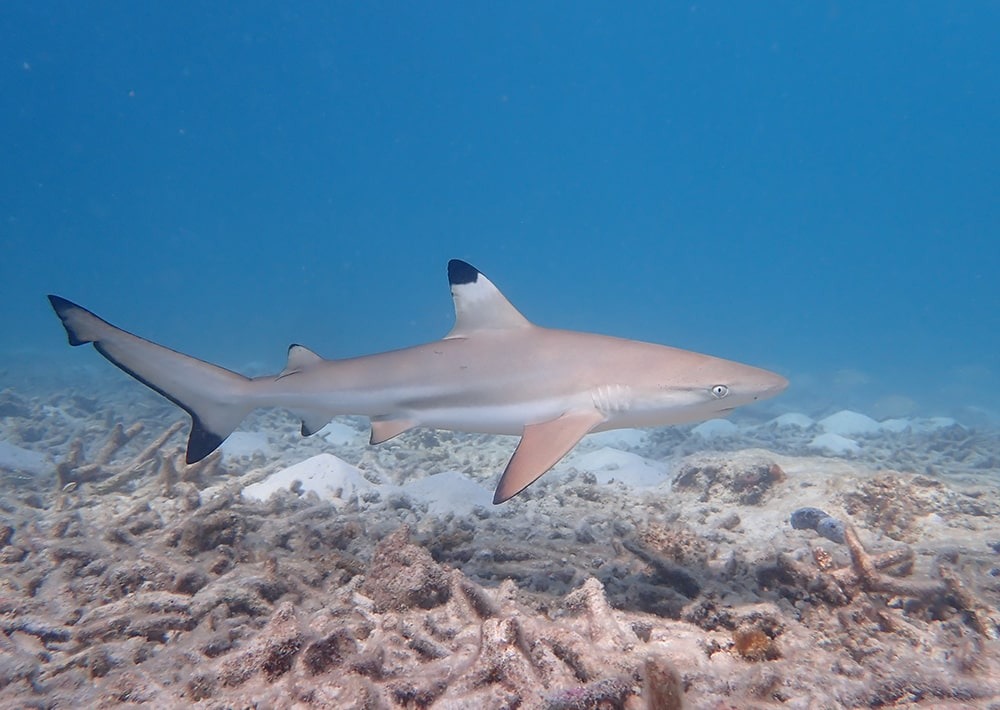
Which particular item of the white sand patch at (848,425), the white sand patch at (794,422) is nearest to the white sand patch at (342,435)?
the white sand patch at (794,422)

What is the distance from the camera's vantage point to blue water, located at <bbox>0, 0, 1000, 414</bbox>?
122 m

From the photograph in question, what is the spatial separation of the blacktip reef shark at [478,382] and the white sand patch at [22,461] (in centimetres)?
533

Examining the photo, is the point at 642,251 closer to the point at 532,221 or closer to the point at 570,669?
the point at 532,221

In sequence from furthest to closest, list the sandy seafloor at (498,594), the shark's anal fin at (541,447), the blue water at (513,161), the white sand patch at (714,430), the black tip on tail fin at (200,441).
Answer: the blue water at (513,161) < the white sand patch at (714,430) < the black tip on tail fin at (200,441) < the shark's anal fin at (541,447) < the sandy seafloor at (498,594)

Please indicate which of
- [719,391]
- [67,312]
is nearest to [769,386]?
[719,391]

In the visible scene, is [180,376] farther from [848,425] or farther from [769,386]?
[848,425]

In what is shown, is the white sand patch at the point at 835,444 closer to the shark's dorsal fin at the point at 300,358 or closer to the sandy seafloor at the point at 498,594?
the sandy seafloor at the point at 498,594

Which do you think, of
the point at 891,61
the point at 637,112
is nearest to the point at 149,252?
the point at 637,112

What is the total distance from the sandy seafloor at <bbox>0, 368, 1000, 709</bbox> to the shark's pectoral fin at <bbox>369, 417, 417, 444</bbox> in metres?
0.71

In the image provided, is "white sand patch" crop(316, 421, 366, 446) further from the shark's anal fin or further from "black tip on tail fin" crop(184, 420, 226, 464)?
the shark's anal fin

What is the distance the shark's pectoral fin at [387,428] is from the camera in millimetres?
4336

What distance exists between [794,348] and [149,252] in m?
191

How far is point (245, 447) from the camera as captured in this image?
9.61m

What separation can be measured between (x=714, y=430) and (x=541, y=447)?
37.7ft
